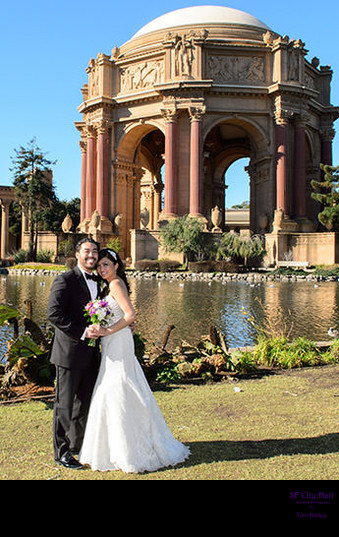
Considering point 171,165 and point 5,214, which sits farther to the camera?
point 5,214

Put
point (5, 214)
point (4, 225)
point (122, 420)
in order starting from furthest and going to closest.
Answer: point (5, 214), point (4, 225), point (122, 420)

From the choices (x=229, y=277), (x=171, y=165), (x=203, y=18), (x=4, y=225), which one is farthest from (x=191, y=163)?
(x=4, y=225)

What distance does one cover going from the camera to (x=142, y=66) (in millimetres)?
41781

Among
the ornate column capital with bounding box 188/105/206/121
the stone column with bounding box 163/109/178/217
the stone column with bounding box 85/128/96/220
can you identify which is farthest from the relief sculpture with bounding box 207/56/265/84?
the stone column with bounding box 85/128/96/220

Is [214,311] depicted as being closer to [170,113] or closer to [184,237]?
[184,237]

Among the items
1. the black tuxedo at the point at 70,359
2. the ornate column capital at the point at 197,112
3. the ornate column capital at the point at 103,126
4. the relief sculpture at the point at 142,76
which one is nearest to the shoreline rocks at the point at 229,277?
the ornate column capital at the point at 197,112

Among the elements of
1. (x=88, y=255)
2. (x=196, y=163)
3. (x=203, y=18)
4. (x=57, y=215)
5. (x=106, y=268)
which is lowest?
(x=106, y=268)

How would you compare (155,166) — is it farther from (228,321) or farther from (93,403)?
(93,403)

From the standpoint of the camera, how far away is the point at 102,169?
43.7 m

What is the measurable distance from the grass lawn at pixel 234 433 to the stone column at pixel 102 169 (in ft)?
125

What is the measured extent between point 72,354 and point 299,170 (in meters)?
40.0

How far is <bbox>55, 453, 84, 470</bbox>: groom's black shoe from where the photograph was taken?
386 cm
